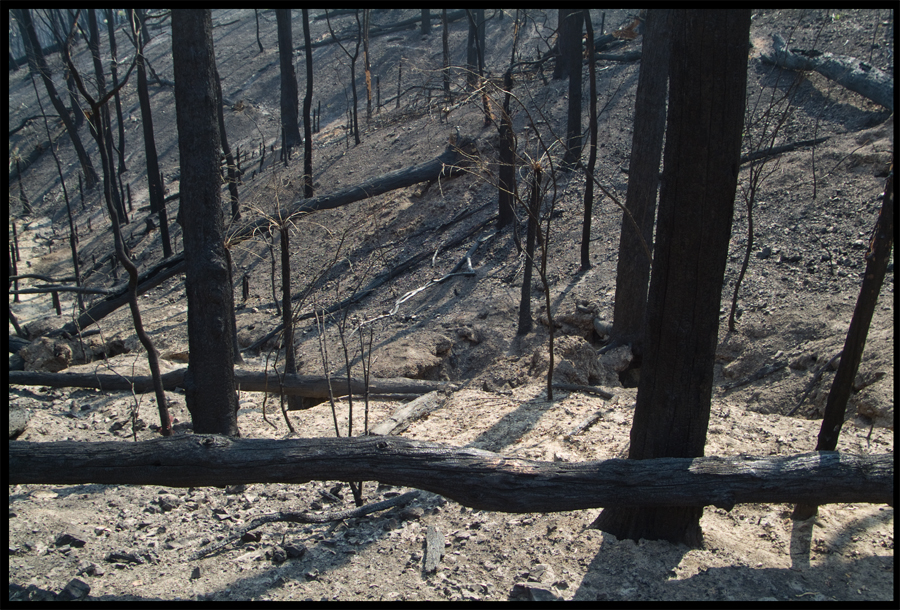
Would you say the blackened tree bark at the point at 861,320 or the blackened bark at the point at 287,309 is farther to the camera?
the blackened bark at the point at 287,309

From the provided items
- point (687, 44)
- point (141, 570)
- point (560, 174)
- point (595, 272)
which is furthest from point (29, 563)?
point (560, 174)

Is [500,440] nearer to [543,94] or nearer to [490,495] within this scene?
[490,495]

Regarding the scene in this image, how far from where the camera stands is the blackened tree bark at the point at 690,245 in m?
3.05

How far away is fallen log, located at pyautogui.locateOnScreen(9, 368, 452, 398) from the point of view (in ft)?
23.8

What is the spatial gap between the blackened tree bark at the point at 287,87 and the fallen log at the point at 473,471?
1725 cm

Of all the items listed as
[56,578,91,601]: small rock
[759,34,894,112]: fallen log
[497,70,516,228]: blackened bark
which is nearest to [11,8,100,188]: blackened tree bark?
[497,70,516,228]: blackened bark

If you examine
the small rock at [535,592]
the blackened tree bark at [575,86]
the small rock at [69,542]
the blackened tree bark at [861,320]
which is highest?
the blackened tree bark at [575,86]

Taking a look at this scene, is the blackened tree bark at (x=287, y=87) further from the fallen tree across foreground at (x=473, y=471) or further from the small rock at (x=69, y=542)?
the fallen tree across foreground at (x=473, y=471)

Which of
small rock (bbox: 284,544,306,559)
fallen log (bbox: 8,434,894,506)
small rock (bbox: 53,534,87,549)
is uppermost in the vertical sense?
fallen log (bbox: 8,434,894,506)

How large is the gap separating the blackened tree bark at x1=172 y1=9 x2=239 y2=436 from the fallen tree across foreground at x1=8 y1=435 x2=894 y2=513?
6.42ft

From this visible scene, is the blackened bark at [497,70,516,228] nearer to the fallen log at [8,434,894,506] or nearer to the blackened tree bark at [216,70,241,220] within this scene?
the blackened tree bark at [216,70,241,220]

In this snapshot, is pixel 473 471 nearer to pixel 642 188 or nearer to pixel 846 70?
pixel 642 188

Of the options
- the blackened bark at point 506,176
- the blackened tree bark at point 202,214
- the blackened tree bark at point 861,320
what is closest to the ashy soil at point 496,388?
the blackened bark at point 506,176

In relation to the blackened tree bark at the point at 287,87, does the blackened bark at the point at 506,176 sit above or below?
below
